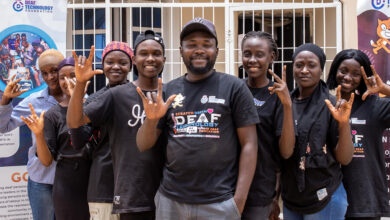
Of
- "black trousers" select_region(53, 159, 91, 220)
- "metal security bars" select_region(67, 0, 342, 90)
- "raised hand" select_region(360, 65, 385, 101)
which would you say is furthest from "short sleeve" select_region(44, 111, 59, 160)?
"raised hand" select_region(360, 65, 385, 101)

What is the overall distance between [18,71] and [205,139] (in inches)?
103

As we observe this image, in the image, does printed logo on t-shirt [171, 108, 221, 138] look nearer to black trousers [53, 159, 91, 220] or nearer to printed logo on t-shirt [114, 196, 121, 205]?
printed logo on t-shirt [114, 196, 121, 205]

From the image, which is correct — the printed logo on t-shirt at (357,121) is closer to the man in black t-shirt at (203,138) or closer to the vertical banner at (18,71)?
the man in black t-shirt at (203,138)

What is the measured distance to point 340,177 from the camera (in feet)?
8.36

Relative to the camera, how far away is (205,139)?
2066 mm

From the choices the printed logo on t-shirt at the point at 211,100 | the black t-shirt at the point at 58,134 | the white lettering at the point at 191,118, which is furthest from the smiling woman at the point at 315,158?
the black t-shirt at the point at 58,134

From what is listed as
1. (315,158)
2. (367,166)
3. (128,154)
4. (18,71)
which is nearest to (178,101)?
(128,154)

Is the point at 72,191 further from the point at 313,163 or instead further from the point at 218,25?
the point at 218,25

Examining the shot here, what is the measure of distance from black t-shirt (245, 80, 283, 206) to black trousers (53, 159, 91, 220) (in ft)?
4.06

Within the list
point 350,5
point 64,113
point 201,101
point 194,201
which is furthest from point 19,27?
point 350,5

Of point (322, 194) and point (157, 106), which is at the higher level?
point (157, 106)

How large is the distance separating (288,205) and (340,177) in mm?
392

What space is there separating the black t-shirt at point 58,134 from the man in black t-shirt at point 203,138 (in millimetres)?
853

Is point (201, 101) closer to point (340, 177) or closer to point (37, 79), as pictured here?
point (340, 177)
